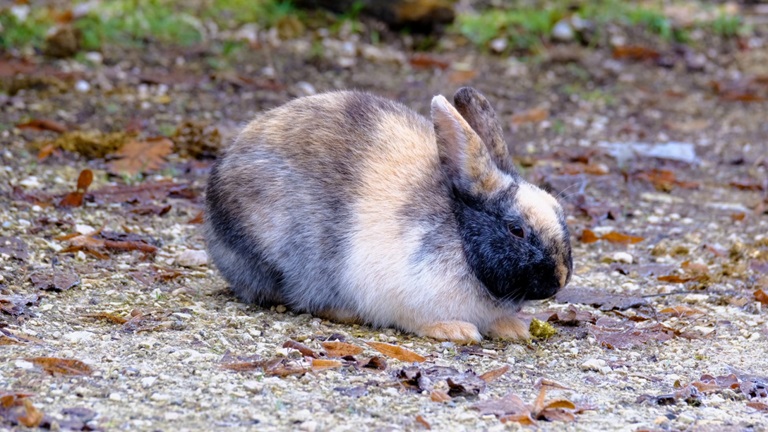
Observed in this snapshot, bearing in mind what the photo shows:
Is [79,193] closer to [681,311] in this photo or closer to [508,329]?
[508,329]

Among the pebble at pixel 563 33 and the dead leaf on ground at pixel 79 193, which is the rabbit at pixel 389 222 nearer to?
the dead leaf on ground at pixel 79 193

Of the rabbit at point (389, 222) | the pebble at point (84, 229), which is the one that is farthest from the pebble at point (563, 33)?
the pebble at point (84, 229)

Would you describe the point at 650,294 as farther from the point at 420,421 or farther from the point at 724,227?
the point at 420,421

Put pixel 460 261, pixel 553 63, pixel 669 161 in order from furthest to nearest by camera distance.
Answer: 1. pixel 553 63
2. pixel 669 161
3. pixel 460 261

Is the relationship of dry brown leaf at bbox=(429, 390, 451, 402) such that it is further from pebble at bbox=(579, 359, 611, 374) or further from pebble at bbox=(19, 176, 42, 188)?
pebble at bbox=(19, 176, 42, 188)

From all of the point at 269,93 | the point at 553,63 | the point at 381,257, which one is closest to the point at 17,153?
the point at 269,93

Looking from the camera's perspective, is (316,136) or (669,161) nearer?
(316,136)

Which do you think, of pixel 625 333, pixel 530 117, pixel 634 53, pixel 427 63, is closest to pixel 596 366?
pixel 625 333

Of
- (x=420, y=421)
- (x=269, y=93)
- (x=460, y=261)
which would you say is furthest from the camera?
(x=269, y=93)

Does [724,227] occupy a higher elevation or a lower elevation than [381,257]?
lower
